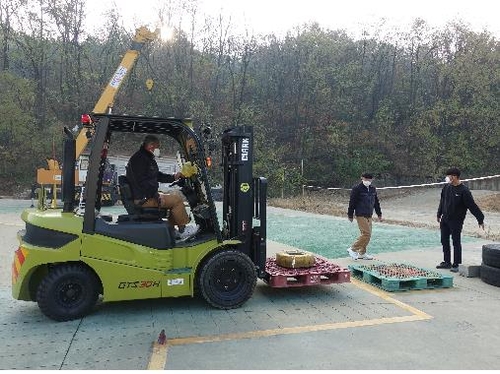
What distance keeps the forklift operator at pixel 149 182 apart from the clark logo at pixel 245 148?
93 centimetres

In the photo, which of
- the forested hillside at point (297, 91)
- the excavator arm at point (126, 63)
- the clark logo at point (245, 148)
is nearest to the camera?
the clark logo at point (245, 148)

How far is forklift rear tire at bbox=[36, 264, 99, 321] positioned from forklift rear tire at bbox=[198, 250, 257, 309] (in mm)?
1214

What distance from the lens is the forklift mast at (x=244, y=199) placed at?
17.7 feet

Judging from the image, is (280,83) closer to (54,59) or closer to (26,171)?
(54,59)

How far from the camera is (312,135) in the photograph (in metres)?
39.3

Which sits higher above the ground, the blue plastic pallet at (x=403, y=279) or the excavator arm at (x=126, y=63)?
the excavator arm at (x=126, y=63)

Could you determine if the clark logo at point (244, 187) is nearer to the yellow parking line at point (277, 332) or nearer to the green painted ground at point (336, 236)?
the yellow parking line at point (277, 332)

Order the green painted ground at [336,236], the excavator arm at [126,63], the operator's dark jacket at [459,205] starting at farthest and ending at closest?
the excavator arm at [126,63] → the green painted ground at [336,236] → the operator's dark jacket at [459,205]

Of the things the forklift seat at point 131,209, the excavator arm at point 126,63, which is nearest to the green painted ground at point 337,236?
the forklift seat at point 131,209

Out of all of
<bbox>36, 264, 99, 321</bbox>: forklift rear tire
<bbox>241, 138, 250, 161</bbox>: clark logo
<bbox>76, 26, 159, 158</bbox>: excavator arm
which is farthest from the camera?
<bbox>76, 26, 159, 158</bbox>: excavator arm

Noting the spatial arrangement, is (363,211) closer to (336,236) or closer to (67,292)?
(336,236)

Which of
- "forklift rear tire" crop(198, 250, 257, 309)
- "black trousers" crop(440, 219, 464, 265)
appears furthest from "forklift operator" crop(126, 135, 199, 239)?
"black trousers" crop(440, 219, 464, 265)

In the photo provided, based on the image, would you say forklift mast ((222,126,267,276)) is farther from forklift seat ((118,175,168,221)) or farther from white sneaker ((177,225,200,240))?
forklift seat ((118,175,168,221))

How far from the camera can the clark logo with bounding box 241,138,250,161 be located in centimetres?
537
